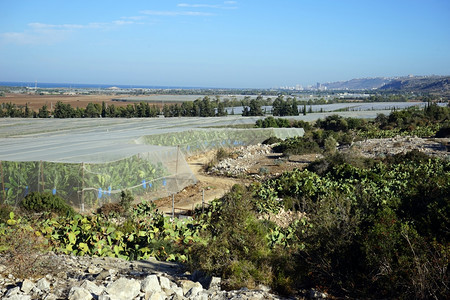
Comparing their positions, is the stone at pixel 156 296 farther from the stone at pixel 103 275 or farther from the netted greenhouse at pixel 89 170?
the netted greenhouse at pixel 89 170

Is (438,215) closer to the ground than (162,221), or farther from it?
farther from it

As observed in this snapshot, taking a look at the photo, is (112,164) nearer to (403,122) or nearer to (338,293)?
(338,293)

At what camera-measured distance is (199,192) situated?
1733 cm

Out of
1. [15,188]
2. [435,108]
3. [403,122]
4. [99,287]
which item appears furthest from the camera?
[435,108]

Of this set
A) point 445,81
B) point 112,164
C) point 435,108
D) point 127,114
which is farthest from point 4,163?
point 445,81

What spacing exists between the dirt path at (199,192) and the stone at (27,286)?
8.49 metres

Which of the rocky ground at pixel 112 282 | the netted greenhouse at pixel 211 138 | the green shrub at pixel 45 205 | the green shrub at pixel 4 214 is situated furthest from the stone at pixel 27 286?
the netted greenhouse at pixel 211 138

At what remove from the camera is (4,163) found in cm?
1386

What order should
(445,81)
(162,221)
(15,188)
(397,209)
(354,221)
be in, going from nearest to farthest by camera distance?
(354,221) < (397,209) < (162,221) < (15,188) < (445,81)

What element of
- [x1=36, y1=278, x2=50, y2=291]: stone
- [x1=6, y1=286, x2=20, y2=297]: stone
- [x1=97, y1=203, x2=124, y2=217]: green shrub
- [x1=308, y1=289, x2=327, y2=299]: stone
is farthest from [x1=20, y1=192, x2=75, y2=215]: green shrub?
[x1=308, y1=289, x2=327, y2=299]: stone

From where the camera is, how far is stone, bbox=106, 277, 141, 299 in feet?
16.1

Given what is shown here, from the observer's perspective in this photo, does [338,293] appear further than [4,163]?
No

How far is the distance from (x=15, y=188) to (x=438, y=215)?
1234cm

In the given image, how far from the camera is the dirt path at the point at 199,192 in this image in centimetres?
1505
